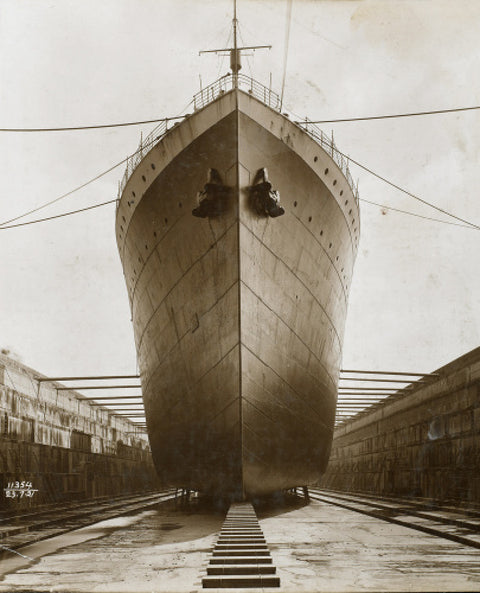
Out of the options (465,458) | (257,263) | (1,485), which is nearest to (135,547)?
(257,263)

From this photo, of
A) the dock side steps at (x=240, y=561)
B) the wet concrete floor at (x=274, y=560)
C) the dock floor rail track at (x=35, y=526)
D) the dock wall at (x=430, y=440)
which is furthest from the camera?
the dock wall at (x=430, y=440)

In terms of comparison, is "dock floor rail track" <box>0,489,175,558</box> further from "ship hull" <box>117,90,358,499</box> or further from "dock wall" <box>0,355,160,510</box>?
"ship hull" <box>117,90,358,499</box>

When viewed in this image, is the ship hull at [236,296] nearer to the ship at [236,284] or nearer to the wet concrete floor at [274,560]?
the ship at [236,284]

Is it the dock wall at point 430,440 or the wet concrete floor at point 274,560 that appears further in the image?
the dock wall at point 430,440

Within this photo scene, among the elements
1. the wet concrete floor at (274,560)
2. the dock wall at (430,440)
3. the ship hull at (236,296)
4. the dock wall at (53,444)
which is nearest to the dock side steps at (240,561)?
the wet concrete floor at (274,560)

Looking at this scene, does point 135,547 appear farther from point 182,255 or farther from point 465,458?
point 465,458
